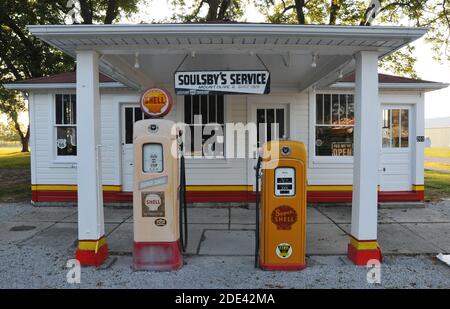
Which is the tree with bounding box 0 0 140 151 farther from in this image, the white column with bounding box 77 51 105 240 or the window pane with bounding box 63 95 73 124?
the white column with bounding box 77 51 105 240

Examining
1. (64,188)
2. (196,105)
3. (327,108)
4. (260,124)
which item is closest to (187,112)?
(196,105)

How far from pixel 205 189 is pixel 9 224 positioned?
3.94 m

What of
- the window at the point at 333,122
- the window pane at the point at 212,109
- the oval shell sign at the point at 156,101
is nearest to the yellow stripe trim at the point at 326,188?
the window at the point at 333,122

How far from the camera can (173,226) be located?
4672mm

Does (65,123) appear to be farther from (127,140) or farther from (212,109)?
(212,109)

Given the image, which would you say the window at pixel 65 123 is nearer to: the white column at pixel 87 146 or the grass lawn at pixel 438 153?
the white column at pixel 87 146

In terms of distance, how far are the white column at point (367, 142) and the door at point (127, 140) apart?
5.38 m

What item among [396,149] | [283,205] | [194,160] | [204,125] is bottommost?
[283,205]

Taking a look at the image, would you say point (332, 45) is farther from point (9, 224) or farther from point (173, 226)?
point (9, 224)

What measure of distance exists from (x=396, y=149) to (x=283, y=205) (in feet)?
17.5

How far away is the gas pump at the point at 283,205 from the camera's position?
452 cm

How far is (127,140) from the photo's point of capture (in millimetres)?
8781

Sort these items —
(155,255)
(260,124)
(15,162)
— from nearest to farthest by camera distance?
(155,255) → (260,124) → (15,162)

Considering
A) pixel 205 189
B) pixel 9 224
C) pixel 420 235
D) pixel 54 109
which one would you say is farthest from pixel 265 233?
pixel 54 109
